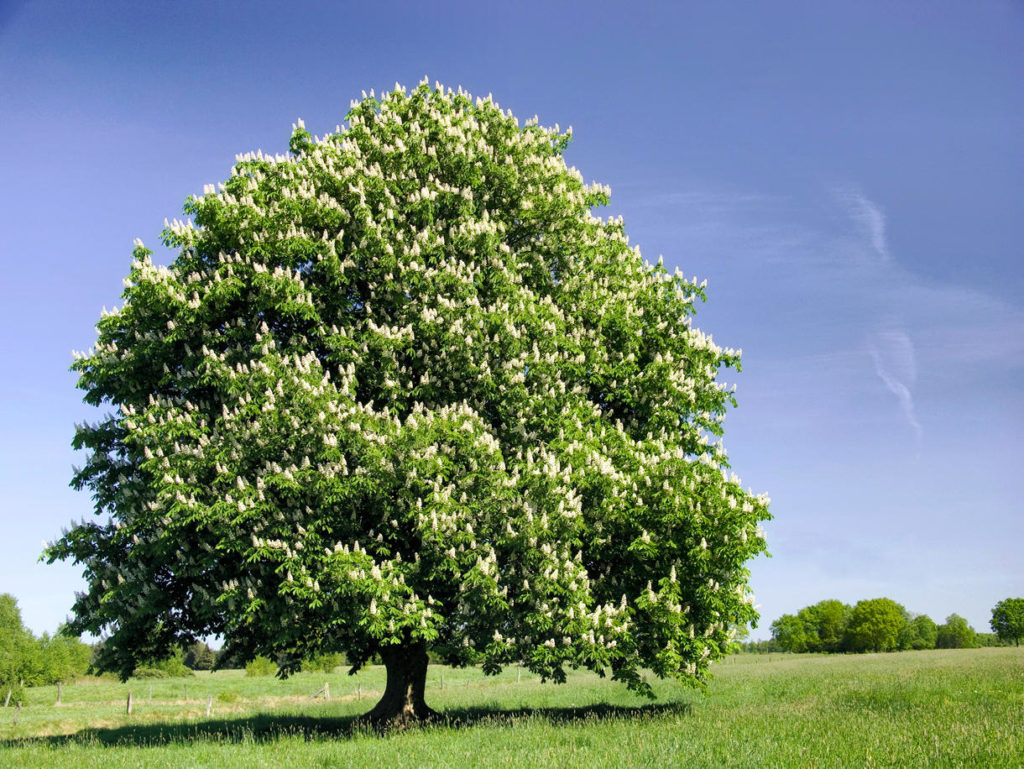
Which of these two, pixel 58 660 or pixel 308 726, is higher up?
pixel 308 726

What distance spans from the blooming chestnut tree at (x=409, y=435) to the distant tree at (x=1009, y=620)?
134m

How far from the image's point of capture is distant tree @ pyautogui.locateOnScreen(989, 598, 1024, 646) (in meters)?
124

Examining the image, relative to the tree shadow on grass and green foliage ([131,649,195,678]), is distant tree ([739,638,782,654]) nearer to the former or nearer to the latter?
green foliage ([131,649,195,678])

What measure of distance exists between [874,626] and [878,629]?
76 centimetres

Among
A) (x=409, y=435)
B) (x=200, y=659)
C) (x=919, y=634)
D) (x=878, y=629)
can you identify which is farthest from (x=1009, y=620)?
(x=409, y=435)

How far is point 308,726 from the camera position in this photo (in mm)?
23969

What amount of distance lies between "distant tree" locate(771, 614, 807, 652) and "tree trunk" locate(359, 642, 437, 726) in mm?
137826

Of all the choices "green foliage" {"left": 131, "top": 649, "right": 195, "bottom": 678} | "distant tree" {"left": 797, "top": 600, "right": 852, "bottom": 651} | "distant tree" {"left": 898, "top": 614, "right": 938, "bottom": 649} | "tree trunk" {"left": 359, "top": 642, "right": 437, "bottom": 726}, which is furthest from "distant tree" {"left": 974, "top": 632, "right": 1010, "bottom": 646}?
"tree trunk" {"left": 359, "top": 642, "right": 437, "bottom": 726}

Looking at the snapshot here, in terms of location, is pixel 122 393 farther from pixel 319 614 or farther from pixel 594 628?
pixel 594 628

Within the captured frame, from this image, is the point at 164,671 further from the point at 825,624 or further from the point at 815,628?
the point at 815,628

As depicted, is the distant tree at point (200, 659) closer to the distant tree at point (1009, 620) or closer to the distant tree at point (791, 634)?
the distant tree at point (791, 634)

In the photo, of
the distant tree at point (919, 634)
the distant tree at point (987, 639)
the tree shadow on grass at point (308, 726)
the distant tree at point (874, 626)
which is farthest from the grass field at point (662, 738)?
the distant tree at point (987, 639)

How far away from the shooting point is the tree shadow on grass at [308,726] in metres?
19.8

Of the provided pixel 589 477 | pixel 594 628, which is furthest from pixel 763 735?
pixel 589 477
